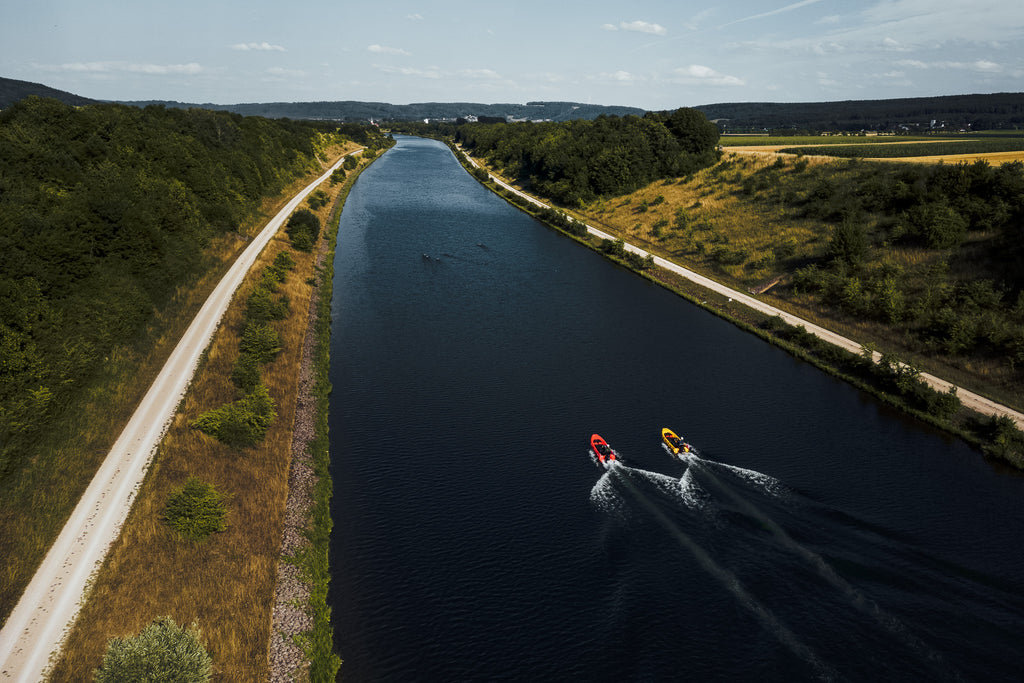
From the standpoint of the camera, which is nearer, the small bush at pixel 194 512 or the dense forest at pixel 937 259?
the small bush at pixel 194 512

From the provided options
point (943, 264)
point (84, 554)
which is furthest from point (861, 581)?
point (943, 264)

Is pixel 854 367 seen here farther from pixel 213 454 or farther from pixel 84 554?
pixel 84 554

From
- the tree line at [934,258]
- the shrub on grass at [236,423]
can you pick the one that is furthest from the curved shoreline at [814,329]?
the shrub on grass at [236,423]

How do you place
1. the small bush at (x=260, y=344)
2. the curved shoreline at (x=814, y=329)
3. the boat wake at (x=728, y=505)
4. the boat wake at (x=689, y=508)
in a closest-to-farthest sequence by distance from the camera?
the boat wake at (x=689, y=508) < the boat wake at (x=728, y=505) < the curved shoreline at (x=814, y=329) < the small bush at (x=260, y=344)

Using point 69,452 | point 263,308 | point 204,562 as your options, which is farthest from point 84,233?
point 204,562

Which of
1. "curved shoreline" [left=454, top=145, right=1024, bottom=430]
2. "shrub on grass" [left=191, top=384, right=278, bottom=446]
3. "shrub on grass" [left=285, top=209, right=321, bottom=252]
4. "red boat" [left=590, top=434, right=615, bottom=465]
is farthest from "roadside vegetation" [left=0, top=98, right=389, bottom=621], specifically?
"curved shoreline" [left=454, top=145, right=1024, bottom=430]

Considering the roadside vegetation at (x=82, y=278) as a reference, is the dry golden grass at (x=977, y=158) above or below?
above

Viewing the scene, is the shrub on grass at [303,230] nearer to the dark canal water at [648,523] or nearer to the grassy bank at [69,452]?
the grassy bank at [69,452]
